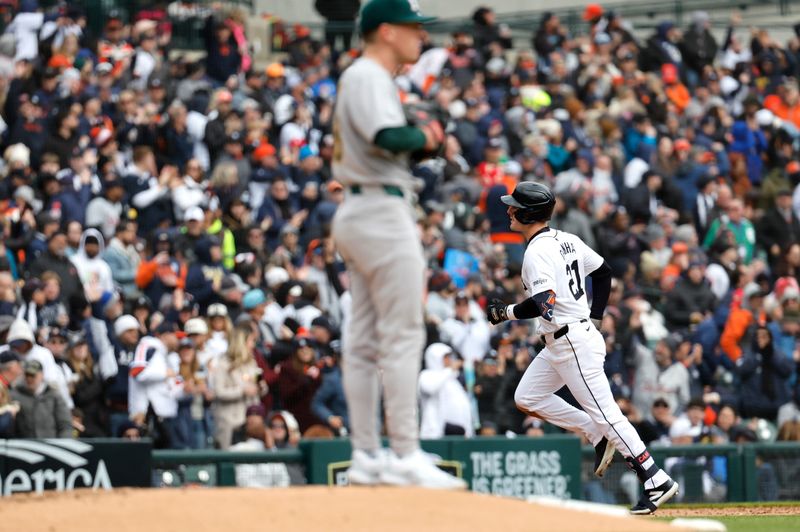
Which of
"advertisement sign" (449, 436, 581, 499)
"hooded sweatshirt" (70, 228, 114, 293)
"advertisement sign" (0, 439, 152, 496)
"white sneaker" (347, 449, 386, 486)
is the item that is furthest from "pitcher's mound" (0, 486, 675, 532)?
"hooded sweatshirt" (70, 228, 114, 293)

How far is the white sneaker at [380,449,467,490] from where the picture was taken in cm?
712

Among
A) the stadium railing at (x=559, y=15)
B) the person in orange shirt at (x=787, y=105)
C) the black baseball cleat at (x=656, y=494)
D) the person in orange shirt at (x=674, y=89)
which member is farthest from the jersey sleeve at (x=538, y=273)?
the stadium railing at (x=559, y=15)

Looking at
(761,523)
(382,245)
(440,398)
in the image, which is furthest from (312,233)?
(382,245)

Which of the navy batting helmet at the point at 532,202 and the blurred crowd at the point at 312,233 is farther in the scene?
the blurred crowd at the point at 312,233

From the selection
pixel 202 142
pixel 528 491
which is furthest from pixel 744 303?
pixel 202 142

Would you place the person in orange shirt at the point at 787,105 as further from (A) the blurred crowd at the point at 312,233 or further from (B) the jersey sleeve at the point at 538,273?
(B) the jersey sleeve at the point at 538,273

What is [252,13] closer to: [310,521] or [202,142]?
[202,142]

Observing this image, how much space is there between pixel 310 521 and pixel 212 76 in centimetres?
1598

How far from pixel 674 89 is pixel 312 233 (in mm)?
9434

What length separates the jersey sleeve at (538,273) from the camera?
9.64 metres

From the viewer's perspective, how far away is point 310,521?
652 cm

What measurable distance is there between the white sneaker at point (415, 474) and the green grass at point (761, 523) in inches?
113

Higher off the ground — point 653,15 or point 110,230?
point 653,15

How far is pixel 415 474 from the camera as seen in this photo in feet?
23.5
